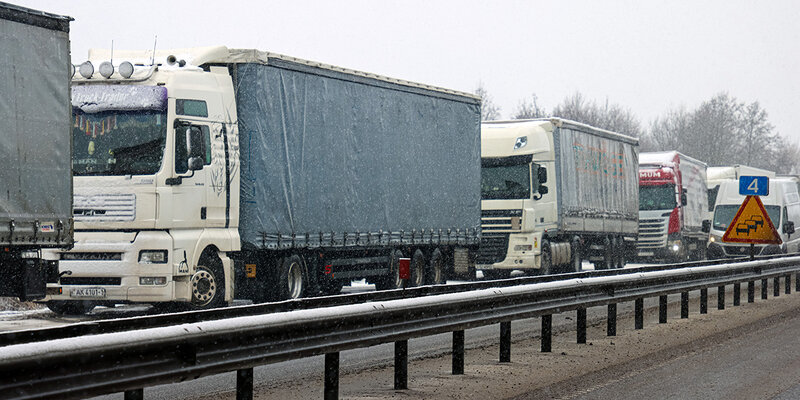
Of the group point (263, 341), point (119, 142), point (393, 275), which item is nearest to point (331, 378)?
point (263, 341)

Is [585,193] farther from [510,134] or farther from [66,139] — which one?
[66,139]

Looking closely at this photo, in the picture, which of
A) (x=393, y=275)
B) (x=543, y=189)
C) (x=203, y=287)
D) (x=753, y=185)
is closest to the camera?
(x=203, y=287)

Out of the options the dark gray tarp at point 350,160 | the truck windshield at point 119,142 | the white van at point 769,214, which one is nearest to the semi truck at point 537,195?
the dark gray tarp at point 350,160

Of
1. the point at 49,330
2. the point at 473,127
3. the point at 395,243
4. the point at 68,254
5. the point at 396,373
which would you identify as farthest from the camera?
the point at 473,127

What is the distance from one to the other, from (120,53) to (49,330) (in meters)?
12.1

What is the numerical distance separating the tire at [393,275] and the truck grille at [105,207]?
6176 millimetres

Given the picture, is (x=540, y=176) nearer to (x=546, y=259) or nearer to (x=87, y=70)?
(x=546, y=259)

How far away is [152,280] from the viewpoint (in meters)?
15.8

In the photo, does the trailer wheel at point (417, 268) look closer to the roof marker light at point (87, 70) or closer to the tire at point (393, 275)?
the tire at point (393, 275)

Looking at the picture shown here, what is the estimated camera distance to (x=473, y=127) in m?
24.3

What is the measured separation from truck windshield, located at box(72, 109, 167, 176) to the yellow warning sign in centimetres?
966

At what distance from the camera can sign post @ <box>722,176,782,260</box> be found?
19922 millimetres

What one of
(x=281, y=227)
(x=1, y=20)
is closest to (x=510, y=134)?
(x=281, y=227)

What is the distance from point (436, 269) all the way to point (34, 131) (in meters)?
10.5
